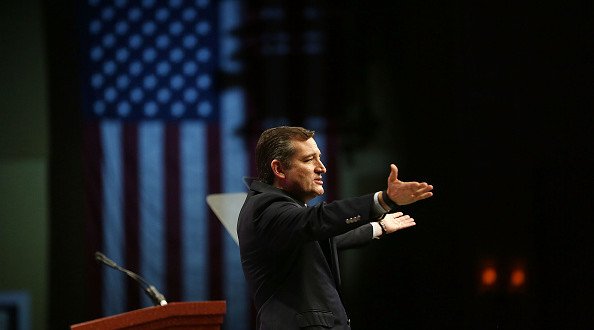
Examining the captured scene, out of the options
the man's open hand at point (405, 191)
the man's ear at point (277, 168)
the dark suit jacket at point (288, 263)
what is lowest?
the dark suit jacket at point (288, 263)

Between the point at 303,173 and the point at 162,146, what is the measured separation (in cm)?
251

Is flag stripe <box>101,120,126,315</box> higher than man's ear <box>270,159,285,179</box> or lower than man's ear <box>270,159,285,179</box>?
lower

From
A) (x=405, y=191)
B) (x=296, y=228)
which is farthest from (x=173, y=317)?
(x=405, y=191)

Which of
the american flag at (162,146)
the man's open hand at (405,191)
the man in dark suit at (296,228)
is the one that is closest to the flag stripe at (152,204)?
the american flag at (162,146)

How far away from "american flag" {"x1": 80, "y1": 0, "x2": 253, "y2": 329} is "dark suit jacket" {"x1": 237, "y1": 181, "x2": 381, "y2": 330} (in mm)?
2375

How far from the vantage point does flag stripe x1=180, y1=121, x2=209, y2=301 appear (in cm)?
419

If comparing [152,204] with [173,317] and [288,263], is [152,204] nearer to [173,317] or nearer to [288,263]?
[173,317]

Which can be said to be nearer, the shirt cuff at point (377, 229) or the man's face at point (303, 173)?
the man's face at point (303, 173)

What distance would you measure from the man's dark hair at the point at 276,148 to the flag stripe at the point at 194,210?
7.69 ft

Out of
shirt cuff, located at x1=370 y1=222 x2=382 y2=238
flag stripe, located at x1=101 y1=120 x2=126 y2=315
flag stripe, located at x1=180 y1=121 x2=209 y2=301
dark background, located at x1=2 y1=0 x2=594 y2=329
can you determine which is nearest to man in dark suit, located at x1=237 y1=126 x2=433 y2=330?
shirt cuff, located at x1=370 y1=222 x2=382 y2=238

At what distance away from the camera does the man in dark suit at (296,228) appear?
160 cm

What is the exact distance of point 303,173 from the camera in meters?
1.84

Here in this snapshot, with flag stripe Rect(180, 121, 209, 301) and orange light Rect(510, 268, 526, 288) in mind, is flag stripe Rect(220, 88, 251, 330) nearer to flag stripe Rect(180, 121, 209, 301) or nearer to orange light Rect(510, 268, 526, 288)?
flag stripe Rect(180, 121, 209, 301)

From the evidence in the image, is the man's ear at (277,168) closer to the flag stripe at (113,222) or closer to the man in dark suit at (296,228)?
the man in dark suit at (296,228)
